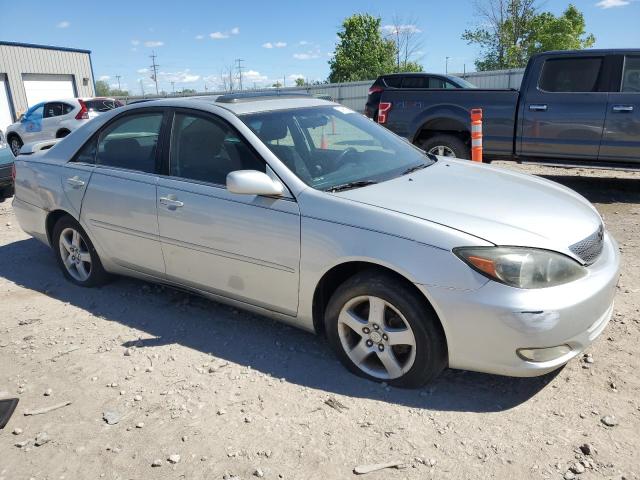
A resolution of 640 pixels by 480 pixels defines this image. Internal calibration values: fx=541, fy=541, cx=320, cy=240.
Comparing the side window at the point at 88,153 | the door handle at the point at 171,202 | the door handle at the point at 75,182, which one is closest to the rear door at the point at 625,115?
the door handle at the point at 171,202

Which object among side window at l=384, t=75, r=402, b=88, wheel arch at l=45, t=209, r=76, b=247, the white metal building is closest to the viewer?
wheel arch at l=45, t=209, r=76, b=247

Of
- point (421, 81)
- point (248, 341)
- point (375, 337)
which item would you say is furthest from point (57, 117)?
point (375, 337)

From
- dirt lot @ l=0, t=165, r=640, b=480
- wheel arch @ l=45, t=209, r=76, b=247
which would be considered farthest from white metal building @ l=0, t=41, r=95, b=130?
dirt lot @ l=0, t=165, r=640, b=480

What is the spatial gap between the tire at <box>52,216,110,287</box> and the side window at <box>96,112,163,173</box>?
2.22ft

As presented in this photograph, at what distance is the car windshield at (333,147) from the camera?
3.38 meters

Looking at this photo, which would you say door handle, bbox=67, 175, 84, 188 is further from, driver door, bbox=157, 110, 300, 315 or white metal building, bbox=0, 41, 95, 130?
white metal building, bbox=0, 41, 95, 130

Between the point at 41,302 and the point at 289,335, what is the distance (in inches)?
89.8

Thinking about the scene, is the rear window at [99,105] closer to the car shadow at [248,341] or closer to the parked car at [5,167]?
the parked car at [5,167]

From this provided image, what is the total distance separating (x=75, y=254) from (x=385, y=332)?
307 cm

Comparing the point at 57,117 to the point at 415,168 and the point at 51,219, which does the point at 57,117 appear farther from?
the point at 415,168

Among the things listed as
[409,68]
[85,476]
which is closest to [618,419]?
[85,476]

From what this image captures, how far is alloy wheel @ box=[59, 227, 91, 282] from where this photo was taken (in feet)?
15.2

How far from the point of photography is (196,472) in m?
2.50

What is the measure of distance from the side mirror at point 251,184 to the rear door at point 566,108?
5.63m
